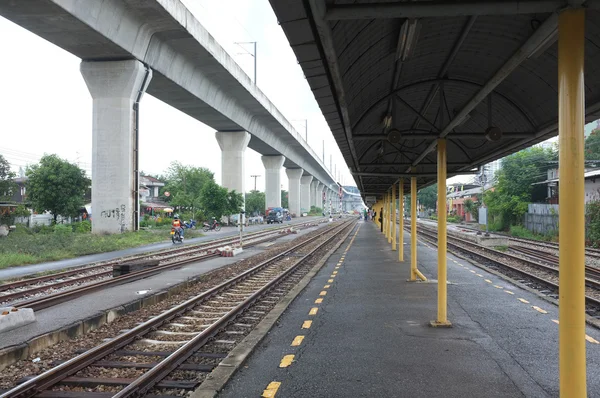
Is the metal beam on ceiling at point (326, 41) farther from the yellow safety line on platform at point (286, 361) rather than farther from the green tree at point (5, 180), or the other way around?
the green tree at point (5, 180)

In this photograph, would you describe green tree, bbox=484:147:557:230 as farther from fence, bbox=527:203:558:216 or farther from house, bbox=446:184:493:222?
house, bbox=446:184:493:222

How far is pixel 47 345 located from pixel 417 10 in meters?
7.06

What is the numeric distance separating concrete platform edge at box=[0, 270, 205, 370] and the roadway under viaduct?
1633cm

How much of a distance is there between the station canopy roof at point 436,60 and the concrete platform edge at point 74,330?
17.7 feet

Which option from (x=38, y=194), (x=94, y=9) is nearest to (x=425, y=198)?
(x=38, y=194)

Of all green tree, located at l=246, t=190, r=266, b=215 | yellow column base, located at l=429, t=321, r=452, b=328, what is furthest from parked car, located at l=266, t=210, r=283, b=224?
yellow column base, located at l=429, t=321, r=452, b=328

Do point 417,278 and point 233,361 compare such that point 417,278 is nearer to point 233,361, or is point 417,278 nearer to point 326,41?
point 233,361

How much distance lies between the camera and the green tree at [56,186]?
39719 millimetres

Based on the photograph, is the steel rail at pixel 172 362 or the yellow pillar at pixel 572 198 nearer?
the yellow pillar at pixel 572 198

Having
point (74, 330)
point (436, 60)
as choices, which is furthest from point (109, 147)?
→ point (436, 60)

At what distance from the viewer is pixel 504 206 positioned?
4203 cm

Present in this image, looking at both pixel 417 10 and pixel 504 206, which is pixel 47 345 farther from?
pixel 504 206

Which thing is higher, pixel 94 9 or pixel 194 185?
pixel 94 9

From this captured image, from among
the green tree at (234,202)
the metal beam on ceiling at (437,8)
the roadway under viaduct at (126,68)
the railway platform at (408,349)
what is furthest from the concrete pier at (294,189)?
the metal beam on ceiling at (437,8)
